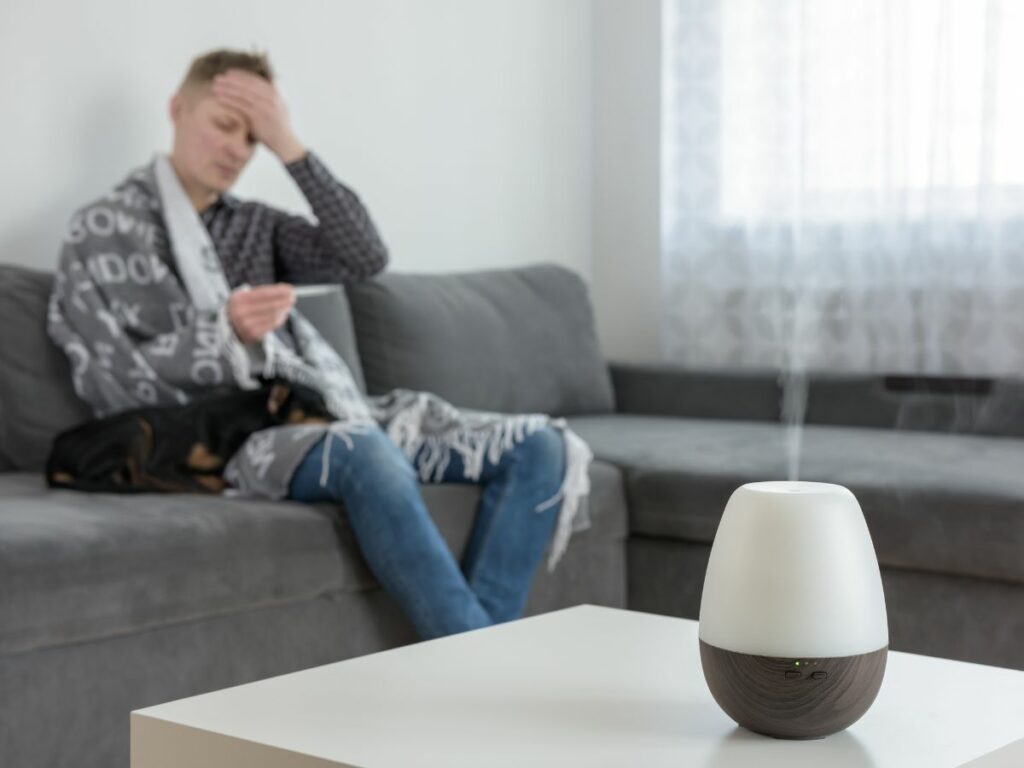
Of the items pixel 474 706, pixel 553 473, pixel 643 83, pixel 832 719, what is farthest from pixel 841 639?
pixel 643 83

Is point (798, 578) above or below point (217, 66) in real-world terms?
below

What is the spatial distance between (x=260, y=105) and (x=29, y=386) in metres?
0.60

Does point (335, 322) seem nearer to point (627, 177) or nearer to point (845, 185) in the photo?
point (845, 185)

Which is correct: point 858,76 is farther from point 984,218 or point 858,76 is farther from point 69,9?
point 69,9

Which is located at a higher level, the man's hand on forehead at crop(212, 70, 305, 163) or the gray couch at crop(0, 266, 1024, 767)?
the man's hand on forehead at crop(212, 70, 305, 163)

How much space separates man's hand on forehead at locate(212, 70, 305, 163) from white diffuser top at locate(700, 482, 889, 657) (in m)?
1.61

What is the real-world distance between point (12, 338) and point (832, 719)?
157cm

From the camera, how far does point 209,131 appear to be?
7.67 ft

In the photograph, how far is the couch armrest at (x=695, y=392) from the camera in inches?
125

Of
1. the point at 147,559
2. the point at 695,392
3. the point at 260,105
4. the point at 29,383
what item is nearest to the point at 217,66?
the point at 260,105

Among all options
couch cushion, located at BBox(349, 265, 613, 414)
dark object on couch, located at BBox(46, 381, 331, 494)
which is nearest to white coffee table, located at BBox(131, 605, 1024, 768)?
dark object on couch, located at BBox(46, 381, 331, 494)

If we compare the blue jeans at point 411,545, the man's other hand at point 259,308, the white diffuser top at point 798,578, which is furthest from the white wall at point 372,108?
the white diffuser top at point 798,578

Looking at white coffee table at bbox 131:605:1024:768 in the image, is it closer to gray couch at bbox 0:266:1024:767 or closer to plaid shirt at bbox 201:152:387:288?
gray couch at bbox 0:266:1024:767

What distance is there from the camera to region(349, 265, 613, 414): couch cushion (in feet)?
9.07
